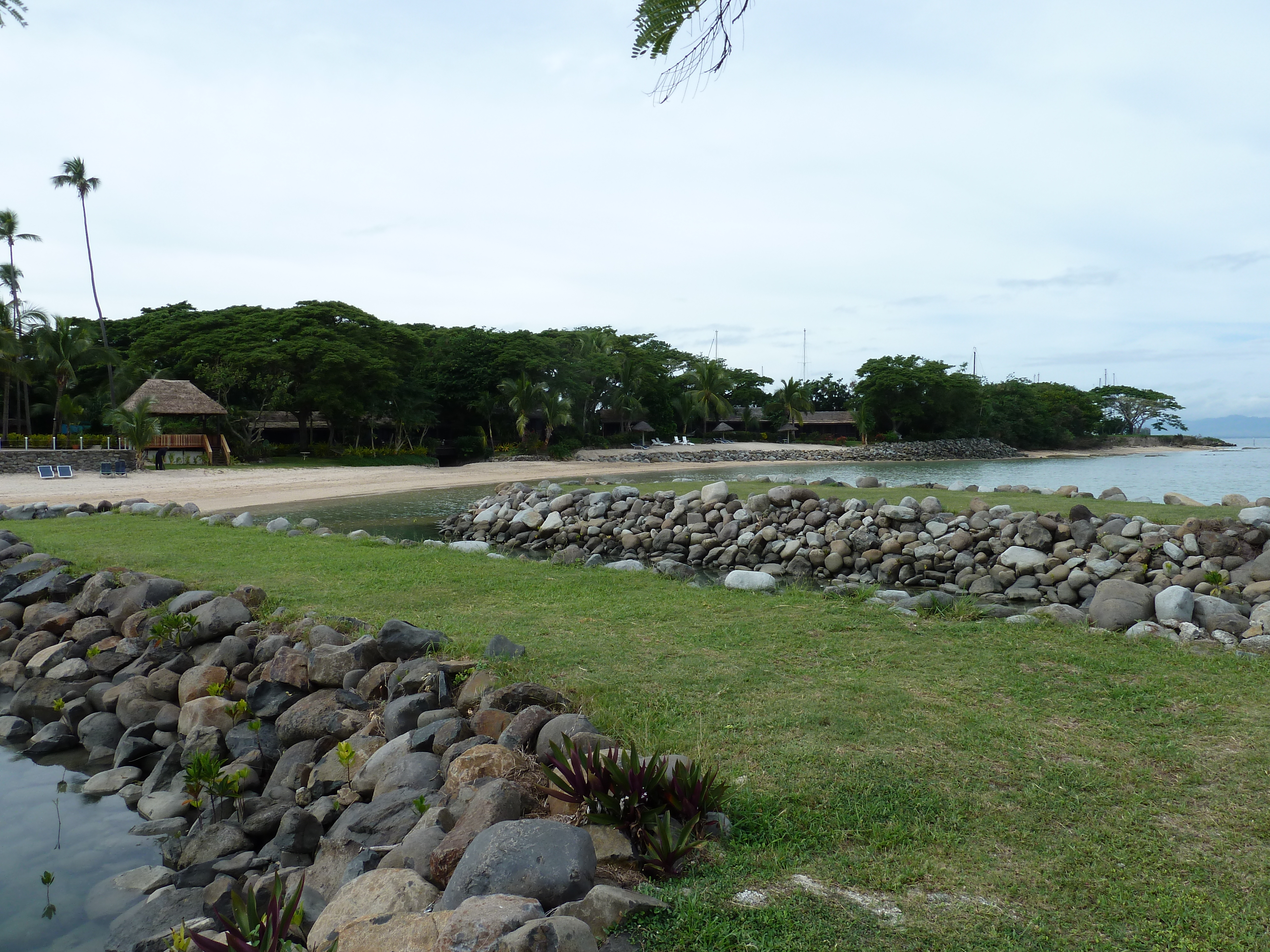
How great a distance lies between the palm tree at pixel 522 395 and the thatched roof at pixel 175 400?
1429 cm

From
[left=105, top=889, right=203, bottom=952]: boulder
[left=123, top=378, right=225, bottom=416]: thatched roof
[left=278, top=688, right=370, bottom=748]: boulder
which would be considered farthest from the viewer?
[left=123, top=378, right=225, bottom=416]: thatched roof

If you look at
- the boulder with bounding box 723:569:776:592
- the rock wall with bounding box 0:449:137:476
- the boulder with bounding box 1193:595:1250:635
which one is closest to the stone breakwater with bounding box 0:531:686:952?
the boulder with bounding box 723:569:776:592

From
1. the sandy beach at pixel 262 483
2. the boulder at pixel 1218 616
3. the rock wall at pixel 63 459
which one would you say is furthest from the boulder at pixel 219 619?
the rock wall at pixel 63 459

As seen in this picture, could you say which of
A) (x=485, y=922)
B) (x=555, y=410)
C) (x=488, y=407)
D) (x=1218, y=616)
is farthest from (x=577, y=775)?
(x=488, y=407)

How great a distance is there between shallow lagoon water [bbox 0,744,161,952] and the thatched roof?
31.8 metres

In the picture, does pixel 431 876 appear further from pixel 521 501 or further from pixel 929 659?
pixel 521 501

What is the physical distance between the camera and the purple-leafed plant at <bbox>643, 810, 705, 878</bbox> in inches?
120

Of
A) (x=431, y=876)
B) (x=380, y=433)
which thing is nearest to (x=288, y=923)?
(x=431, y=876)

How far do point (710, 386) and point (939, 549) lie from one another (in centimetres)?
5004

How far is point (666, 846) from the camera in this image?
3.06 m

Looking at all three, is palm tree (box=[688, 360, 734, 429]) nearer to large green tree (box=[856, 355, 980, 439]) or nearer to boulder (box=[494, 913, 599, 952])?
large green tree (box=[856, 355, 980, 439])

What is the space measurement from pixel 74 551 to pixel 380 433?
127 feet

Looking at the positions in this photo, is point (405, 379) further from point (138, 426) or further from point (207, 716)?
point (207, 716)

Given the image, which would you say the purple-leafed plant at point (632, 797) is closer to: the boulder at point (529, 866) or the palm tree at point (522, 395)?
the boulder at point (529, 866)
